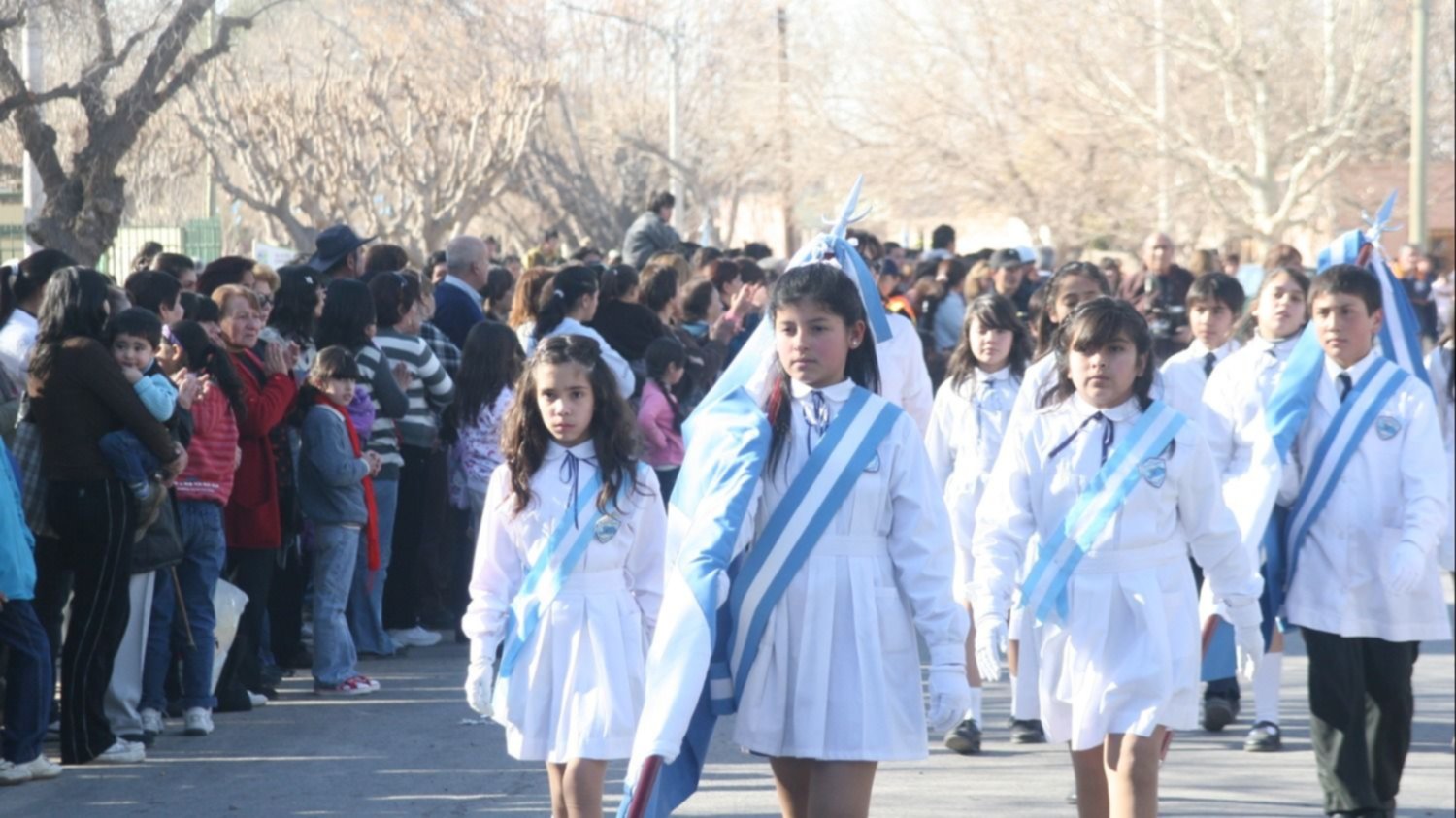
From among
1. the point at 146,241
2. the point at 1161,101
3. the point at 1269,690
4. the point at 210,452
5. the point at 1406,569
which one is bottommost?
the point at 1269,690

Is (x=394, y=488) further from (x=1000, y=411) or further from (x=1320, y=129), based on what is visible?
(x=1320, y=129)

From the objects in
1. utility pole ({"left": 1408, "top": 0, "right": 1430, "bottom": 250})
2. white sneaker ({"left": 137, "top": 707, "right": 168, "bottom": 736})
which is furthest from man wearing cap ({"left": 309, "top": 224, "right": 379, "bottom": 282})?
utility pole ({"left": 1408, "top": 0, "right": 1430, "bottom": 250})

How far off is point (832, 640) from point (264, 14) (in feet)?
27.3

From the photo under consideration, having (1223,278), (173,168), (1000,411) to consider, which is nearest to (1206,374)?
(1223,278)

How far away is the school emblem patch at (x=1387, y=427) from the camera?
274 inches

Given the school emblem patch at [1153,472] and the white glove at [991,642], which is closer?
the white glove at [991,642]

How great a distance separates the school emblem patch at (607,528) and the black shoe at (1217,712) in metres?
3.98

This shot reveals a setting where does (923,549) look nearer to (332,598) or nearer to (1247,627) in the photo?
(1247,627)

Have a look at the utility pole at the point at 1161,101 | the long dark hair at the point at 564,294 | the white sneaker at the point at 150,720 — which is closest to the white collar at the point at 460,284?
the long dark hair at the point at 564,294

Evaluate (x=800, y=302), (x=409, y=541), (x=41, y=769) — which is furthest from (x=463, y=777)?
(x=800, y=302)

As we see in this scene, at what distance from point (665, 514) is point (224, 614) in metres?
3.28

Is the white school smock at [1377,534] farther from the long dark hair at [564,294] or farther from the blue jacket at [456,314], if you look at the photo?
the blue jacket at [456,314]

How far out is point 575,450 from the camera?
594 cm

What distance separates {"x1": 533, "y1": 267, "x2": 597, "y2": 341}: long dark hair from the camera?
11188 mm
